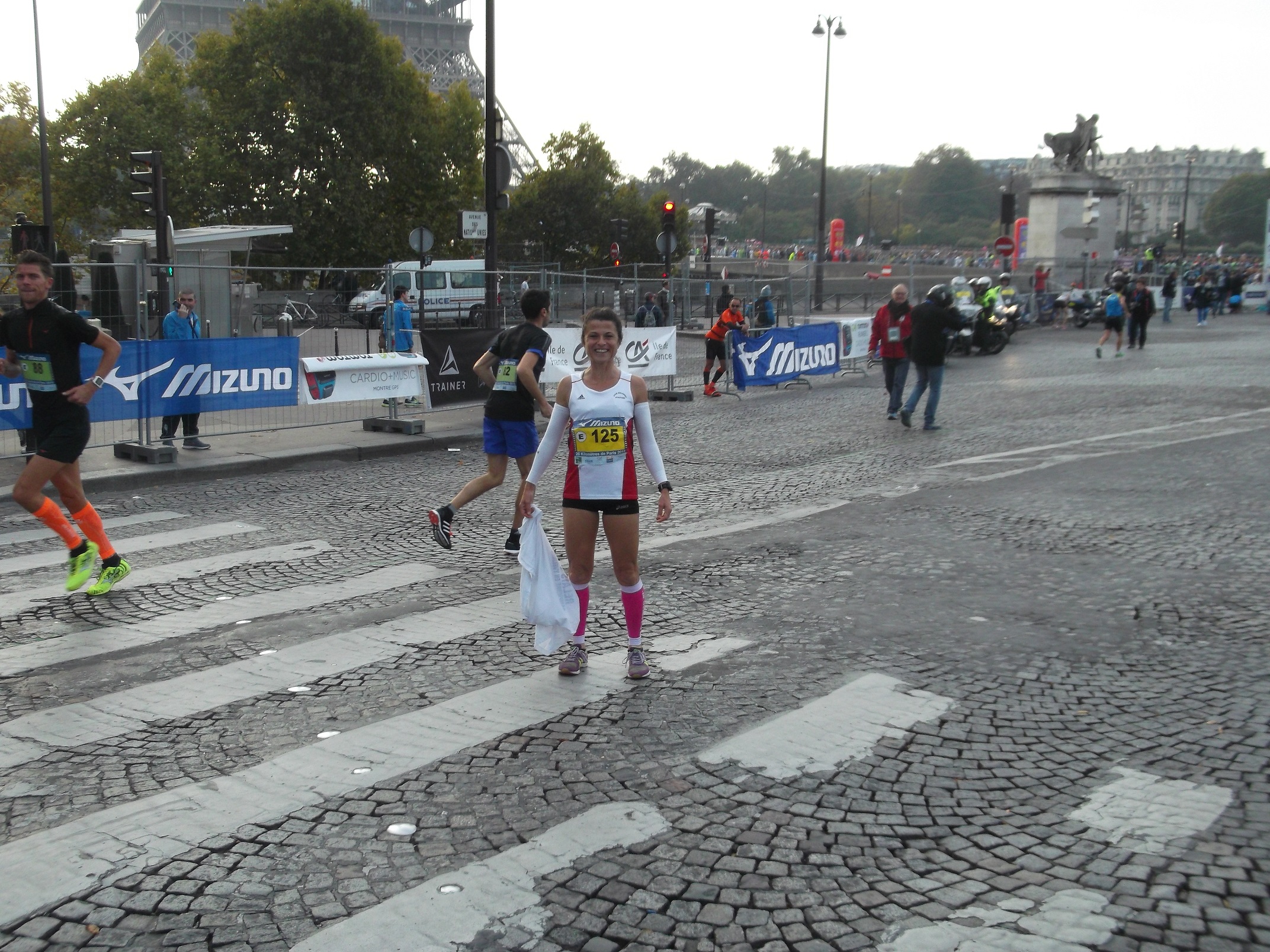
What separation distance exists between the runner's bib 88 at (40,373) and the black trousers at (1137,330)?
1069 inches

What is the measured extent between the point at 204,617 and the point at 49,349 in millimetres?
1895

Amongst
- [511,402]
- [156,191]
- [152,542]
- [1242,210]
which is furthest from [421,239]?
[1242,210]

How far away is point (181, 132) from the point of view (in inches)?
2098

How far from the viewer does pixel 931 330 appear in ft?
48.1

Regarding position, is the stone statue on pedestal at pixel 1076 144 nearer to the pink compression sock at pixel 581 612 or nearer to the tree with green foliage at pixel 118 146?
the tree with green foliage at pixel 118 146

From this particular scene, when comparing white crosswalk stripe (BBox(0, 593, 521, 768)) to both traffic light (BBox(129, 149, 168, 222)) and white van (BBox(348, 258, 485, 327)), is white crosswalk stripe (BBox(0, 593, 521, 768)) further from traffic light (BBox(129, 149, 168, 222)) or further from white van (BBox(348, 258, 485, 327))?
white van (BBox(348, 258, 485, 327))

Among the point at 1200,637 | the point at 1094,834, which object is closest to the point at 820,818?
the point at 1094,834

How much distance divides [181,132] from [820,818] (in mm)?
55859

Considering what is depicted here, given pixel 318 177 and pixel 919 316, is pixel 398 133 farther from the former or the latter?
pixel 919 316

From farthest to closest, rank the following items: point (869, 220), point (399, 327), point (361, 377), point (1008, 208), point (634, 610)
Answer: point (869, 220), point (1008, 208), point (399, 327), point (361, 377), point (634, 610)

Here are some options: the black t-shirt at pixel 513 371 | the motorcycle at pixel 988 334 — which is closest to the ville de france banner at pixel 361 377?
the black t-shirt at pixel 513 371

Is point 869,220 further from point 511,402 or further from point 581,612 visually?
point 581,612

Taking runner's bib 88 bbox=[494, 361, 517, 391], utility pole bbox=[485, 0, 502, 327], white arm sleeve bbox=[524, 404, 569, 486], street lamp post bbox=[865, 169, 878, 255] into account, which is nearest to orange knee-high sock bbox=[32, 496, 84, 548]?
runner's bib 88 bbox=[494, 361, 517, 391]

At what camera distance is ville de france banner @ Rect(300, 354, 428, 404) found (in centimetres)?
1397
